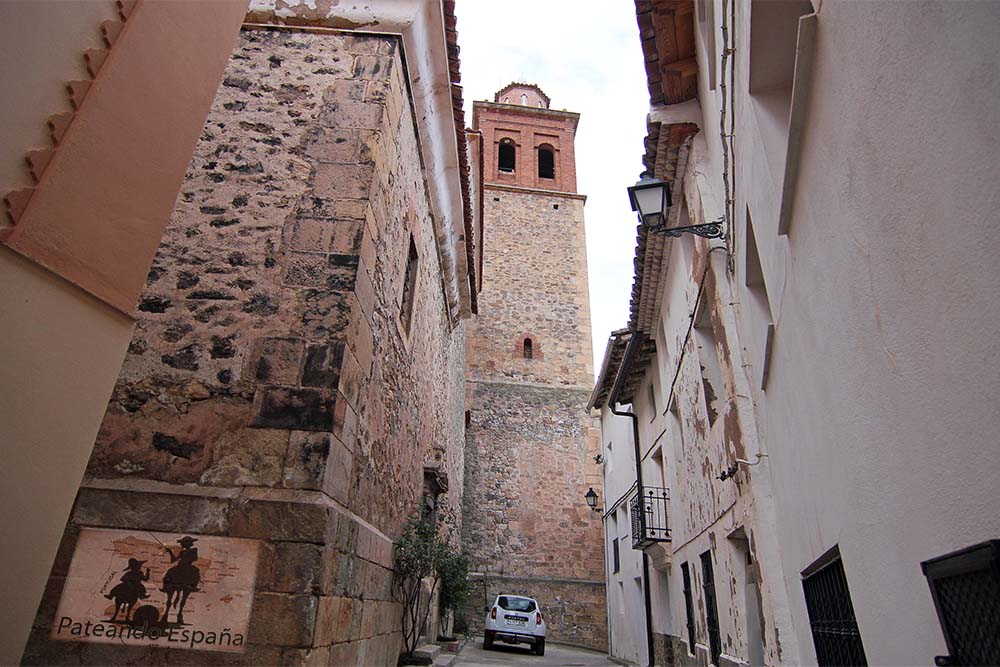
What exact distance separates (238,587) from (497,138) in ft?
74.8

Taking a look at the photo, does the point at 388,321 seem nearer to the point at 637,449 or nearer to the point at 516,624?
the point at 637,449

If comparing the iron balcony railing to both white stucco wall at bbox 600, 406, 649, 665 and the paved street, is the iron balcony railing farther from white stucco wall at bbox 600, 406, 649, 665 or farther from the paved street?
the paved street

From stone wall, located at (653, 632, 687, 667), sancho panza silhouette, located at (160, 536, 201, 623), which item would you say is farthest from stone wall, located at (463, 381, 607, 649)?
sancho panza silhouette, located at (160, 536, 201, 623)

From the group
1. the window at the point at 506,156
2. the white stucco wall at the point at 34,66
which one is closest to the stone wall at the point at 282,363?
the white stucco wall at the point at 34,66

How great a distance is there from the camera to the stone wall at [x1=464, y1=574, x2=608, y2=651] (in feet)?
49.7

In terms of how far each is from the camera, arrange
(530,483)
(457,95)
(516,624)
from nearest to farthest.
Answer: (457,95) < (516,624) < (530,483)

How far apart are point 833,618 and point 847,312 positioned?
181cm

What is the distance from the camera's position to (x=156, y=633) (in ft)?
11.0

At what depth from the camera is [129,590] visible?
11.2 feet

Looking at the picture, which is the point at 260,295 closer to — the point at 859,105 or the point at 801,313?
the point at 801,313

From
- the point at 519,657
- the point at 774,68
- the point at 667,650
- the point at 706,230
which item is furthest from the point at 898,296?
the point at 519,657

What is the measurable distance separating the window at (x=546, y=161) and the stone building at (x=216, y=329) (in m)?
18.4

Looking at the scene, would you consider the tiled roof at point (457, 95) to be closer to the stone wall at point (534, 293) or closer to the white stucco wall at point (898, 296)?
the white stucco wall at point (898, 296)

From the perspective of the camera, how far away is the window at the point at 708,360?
6.41 metres
